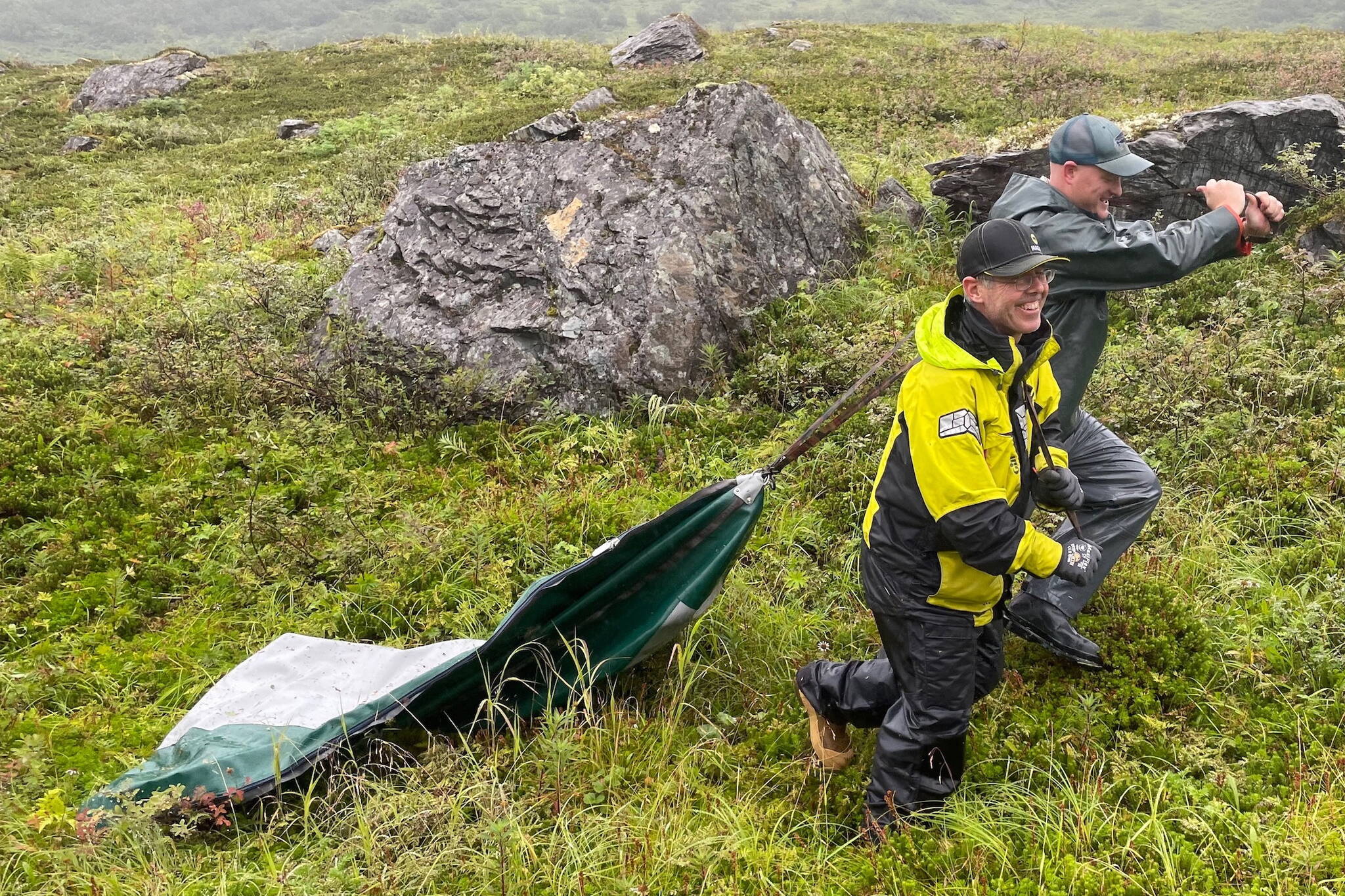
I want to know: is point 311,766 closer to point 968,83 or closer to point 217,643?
point 217,643

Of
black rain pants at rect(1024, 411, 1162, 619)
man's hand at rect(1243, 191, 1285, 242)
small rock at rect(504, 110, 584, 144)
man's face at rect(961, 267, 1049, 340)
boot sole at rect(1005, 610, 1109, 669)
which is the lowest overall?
boot sole at rect(1005, 610, 1109, 669)

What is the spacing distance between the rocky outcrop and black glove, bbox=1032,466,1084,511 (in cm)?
2460

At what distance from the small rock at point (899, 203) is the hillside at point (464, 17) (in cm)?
7513

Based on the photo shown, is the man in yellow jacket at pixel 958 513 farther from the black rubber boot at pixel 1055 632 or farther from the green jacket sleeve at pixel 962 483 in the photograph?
the black rubber boot at pixel 1055 632

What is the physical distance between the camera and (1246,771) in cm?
320

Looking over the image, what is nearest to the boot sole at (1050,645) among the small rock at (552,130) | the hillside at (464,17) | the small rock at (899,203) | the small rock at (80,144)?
the small rock at (899,203)

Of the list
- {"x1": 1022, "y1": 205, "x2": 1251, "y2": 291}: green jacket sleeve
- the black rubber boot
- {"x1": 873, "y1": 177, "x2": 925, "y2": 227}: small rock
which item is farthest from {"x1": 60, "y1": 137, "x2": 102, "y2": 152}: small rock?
the black rubber boot

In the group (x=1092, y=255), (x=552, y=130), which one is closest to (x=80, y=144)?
(x=552, y=130)

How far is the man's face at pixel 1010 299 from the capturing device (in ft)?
9.07

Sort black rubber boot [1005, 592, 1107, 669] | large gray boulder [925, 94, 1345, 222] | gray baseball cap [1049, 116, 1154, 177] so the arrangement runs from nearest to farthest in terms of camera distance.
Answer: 1. gray baseball cap [1049, 116, 1154, 177]
2. black rubber boot [1005, 592, 1107, 669]
3. large gray boulder [925, 94, 1345, 222]

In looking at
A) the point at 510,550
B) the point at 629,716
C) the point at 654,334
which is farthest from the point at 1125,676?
the point at 654,334

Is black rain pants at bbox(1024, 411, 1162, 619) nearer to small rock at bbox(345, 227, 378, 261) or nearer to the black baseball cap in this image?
the black baseball cap

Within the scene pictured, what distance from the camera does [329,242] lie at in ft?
34.4

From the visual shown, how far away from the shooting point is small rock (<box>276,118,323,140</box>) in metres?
19.2
